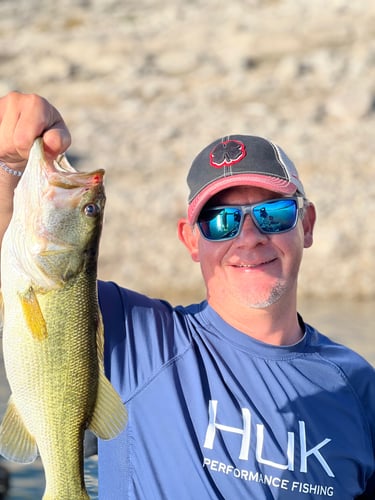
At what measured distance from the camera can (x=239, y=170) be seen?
3760mm

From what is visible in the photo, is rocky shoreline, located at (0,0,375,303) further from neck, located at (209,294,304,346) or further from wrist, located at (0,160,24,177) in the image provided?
wrist, located at (0,160,24,177)

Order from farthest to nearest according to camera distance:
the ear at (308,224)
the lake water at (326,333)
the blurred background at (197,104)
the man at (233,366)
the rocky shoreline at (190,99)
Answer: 1. the rocky shoreline at (190,99)
2. the blurred background at (197,104)
3. the lake water at (326,333)
4. the ear at (308,224)
5. the man at (233,366)

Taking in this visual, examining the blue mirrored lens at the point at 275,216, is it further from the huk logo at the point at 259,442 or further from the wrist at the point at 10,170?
the wrist at the point at 10,170

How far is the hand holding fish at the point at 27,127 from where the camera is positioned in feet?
9.60

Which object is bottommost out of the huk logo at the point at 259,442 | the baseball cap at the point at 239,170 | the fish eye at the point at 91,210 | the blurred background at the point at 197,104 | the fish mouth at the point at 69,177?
the huk logo at the point at 259,442

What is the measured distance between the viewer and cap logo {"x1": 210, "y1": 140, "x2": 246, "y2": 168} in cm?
381

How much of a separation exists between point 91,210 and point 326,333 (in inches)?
362

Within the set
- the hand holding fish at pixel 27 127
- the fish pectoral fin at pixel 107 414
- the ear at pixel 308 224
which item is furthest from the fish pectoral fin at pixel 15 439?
the ear at pixel 308 224

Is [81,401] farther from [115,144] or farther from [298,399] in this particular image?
[115,144]

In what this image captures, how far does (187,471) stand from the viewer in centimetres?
330

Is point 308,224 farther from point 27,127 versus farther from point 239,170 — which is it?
point 27,127

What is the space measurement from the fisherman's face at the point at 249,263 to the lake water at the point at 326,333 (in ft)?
4.15

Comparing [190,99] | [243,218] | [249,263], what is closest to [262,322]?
[249,263]

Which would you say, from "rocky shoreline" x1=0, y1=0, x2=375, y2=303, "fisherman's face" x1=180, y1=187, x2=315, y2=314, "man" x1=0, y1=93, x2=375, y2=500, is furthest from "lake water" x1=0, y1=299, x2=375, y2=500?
"fisherman's face" x1=180, y1=187, x2=315, y2=314
